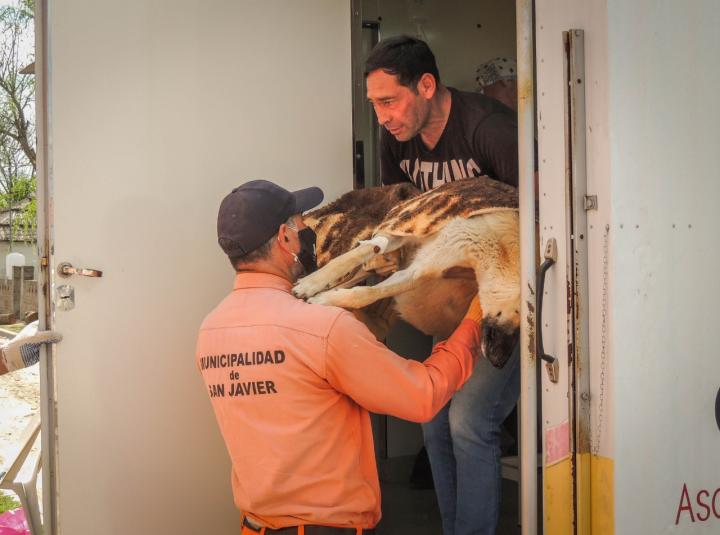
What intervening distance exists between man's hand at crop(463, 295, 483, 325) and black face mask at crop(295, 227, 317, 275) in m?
0.54

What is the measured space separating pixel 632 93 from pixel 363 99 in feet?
4.77

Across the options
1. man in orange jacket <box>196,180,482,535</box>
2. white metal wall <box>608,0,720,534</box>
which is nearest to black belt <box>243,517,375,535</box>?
man in orange jacket <box>196,180,482,535</box>

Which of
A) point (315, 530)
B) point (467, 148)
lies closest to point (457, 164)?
point (467, 148)

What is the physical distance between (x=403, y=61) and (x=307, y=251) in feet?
2.36

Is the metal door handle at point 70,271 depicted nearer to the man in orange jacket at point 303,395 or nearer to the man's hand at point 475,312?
the man in orange jacket at point 303,395

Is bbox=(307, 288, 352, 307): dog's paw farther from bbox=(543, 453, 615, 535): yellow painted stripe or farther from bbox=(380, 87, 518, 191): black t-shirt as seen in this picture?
bbox=(543, 453, 615, 535): yellow painted stripe

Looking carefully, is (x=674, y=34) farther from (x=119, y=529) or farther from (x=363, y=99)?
(x=119, y=529)

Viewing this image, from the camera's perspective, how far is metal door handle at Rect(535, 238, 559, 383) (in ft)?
6.98

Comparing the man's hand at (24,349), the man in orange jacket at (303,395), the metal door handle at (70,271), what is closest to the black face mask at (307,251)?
the man in orange jacket at (303,395)

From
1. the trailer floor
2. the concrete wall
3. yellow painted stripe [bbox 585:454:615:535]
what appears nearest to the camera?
yellow painted stripe [bbox 585:454:615:535]

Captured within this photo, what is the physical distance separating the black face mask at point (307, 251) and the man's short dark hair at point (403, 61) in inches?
23.5

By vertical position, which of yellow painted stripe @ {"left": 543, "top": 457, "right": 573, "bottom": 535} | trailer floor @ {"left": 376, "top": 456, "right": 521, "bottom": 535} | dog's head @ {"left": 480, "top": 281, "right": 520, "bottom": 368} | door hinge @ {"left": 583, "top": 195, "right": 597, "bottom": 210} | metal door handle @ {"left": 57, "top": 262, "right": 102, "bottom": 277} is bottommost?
trailer floor @ {"left": 376, "top": 456, "right": 521, "bottom": 535}

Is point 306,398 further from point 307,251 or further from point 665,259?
point 665,259

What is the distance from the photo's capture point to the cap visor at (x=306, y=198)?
2.59m
